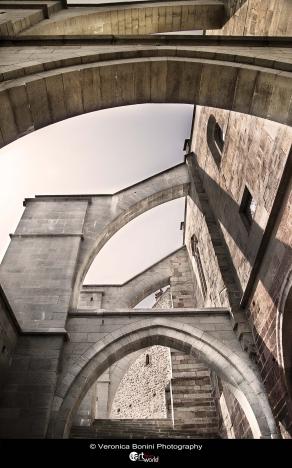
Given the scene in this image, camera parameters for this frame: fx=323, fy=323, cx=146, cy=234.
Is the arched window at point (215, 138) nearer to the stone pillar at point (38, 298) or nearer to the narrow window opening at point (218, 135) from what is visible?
the narrow window opening at point (218, 135)

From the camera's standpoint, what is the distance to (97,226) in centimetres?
834

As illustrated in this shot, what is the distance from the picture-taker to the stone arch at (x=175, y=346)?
5.09m

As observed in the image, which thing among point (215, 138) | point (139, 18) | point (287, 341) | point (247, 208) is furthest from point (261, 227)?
point (139, 18)

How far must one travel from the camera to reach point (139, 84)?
3.62 m

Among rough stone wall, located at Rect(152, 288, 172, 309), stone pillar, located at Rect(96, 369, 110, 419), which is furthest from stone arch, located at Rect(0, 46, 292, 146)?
rough stone wall, located at Rect(152, 288, 172, 309)

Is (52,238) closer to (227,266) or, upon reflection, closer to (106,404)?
(227,266)

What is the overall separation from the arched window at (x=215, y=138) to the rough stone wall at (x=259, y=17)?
2.31m

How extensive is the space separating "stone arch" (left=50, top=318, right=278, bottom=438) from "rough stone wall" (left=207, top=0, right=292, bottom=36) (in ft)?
17.4

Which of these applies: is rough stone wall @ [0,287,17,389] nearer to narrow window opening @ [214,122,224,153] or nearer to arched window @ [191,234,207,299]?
arched window @ [191,234,207,299]

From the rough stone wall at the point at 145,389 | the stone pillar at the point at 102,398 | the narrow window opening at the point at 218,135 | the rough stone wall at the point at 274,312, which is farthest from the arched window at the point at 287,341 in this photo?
the rough stone wall at the point at 145,389

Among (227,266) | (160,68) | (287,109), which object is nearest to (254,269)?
(227,266)

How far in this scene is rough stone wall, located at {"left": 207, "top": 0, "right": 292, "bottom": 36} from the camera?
4.87 m

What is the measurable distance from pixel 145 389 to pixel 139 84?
13141mm
